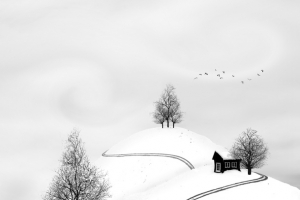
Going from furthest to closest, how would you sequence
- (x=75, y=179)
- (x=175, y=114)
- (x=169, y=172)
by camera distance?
(x=175, y=114)
(x=169, y=172)
(x=75, y=179)

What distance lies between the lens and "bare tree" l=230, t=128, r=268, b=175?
54162 mm

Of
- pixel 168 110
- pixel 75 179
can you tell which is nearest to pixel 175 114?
pixel 168 110

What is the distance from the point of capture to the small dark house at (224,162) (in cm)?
5134

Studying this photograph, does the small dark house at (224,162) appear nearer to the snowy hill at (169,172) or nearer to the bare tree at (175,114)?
the snowy hill at (169,172)

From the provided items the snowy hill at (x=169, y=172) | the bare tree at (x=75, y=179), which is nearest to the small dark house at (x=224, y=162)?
the snowy hill at (x=169, y=172)

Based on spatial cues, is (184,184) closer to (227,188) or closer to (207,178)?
(207,178)

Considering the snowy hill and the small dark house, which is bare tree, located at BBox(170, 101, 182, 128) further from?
the small dark house

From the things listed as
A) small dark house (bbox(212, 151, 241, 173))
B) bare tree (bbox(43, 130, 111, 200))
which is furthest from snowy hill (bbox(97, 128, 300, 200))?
bare tree (bbox(43, 130, 111, 200))

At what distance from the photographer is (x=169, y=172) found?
6000cm

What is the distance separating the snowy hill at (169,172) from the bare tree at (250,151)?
8.00 ft

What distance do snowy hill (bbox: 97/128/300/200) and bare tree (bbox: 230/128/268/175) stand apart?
2.44 metres

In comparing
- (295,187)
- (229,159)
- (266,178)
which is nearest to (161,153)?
(229,159)

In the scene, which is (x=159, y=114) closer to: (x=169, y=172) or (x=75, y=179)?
(x=169, y=172)

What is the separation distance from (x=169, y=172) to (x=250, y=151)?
16.7 meters
